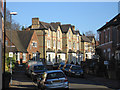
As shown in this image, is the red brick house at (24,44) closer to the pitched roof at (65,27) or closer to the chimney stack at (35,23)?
the chimney stack at (35,23)

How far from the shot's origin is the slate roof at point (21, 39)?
180ft

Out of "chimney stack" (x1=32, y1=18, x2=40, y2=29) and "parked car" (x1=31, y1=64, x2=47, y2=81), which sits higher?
"chimney stack" (x1=32, y1=18, x2=40, y2=29)

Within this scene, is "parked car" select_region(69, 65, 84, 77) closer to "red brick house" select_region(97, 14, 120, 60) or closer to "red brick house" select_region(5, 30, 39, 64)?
A: "red brick house" select_region(97, 14, 120, 60)

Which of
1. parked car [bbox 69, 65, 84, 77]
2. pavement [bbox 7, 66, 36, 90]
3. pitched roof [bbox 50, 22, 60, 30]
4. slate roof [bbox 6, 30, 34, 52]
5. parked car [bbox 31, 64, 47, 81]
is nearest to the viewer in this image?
pavement [bbox 7, 66, 36, 90]

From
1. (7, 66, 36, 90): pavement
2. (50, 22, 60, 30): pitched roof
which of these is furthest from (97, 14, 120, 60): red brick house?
(50, 22, 60, 30): pitched roof

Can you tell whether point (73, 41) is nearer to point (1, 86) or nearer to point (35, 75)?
point (35, 75)

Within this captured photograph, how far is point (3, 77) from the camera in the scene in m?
18.8

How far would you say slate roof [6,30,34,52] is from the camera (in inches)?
2159

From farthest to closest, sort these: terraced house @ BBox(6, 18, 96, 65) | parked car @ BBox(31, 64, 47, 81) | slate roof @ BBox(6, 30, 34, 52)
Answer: terraced house @ BBox(6, 18, 96, 65)
slate roof @ BBox(6, 30, 34, 52)
parked car @ BBox(31, 64, 47, 81)

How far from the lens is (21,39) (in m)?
60.0

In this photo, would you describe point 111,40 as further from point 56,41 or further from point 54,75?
point 56,41

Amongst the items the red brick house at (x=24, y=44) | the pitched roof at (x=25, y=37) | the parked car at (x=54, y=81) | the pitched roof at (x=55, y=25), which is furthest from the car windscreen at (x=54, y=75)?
the pitched roof at (x=55, y=25)

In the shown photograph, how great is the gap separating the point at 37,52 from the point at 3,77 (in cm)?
Answer: 4126

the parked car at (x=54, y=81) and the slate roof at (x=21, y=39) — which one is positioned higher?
the slate roof at (x=21, y=39)
